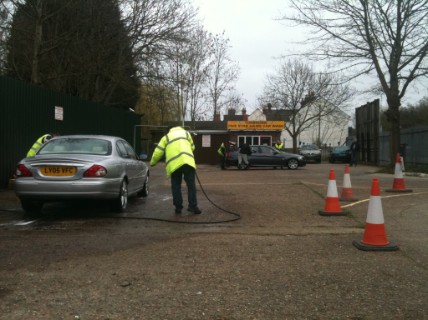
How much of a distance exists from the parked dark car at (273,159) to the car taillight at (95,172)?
1888cm

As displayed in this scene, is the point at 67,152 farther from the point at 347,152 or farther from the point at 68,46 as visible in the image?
the point at 347,152

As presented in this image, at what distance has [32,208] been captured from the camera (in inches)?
319

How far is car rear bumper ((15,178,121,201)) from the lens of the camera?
736 cm

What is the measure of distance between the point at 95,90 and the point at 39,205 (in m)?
16.0

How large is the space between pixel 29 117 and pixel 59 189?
19.6 feet

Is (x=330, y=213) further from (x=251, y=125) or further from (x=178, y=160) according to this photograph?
(x=251, y=125)

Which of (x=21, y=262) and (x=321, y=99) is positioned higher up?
(x=321, y=99)

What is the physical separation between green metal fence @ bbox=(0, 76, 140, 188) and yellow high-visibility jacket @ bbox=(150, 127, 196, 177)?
520cm

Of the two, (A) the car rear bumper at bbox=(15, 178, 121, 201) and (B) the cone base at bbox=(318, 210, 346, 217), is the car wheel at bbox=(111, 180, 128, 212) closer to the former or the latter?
(A) the car rear bumper at bbox=(15, 178, 121, 201)

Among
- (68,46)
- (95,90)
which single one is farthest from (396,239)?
(95,90)

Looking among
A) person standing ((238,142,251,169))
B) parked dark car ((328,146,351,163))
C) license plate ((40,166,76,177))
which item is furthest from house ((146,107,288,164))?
license plate ((40,166,76,177))

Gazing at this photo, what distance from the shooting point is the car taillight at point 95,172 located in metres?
7.47

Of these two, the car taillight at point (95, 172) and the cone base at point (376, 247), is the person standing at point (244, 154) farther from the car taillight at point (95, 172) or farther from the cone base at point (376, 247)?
the cone base at point (376, 247)

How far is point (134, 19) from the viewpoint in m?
20.8
